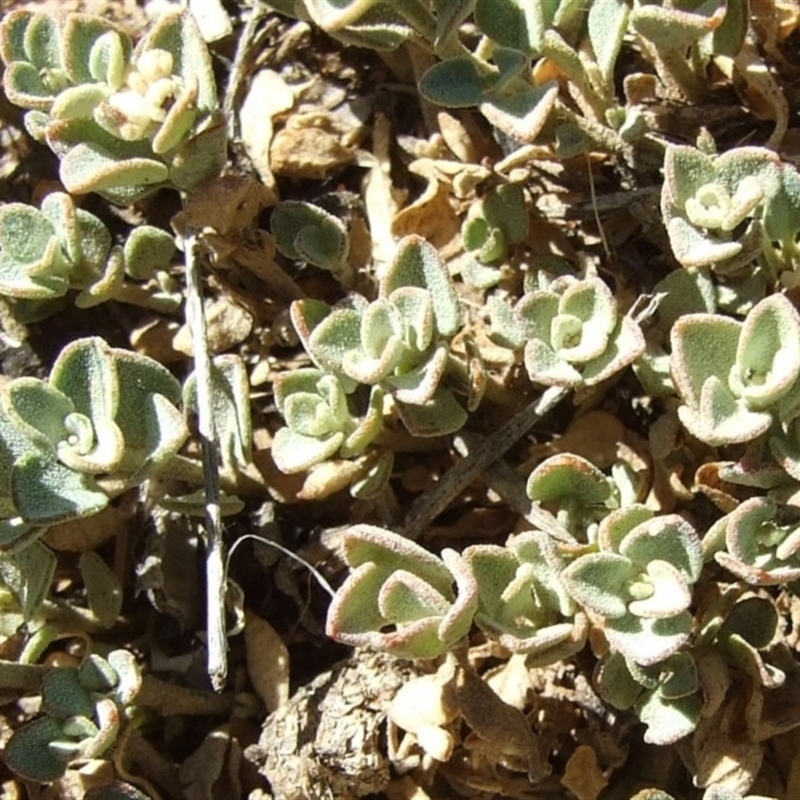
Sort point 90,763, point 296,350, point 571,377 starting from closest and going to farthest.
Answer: point 571,377 → point 90,763 → point 296,350

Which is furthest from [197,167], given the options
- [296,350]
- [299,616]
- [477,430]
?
[299,616]

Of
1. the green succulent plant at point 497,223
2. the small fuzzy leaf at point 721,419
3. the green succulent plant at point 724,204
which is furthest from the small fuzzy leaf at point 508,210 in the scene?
the small fuzzy leaf at point 721,419

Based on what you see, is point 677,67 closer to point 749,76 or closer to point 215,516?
point 749,76

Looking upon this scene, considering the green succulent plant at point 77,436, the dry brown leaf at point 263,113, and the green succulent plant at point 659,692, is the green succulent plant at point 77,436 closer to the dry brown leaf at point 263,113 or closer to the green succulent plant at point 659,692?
the dry brown leaf at point 263,113

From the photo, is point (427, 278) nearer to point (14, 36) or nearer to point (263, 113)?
point (263, 113)

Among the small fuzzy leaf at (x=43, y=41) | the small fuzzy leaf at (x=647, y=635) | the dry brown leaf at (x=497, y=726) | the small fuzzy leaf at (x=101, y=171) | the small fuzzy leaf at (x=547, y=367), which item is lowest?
the dry brown leaf at (x=497, y=726)

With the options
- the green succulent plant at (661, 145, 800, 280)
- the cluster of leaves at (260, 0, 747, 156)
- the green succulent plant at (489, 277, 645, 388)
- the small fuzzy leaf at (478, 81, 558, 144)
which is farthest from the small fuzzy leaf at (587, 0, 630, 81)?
the green succulent plant at (489, 277, 645, 388)
